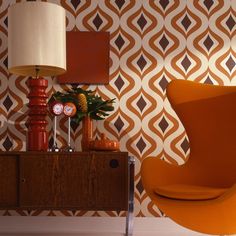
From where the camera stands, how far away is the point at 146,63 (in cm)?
386

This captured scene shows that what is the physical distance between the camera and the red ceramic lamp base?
3.28m

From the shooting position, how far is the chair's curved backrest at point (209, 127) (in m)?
3.10

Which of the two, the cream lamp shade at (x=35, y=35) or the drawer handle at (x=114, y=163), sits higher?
the cream lamp shade at (x=35, y=35)

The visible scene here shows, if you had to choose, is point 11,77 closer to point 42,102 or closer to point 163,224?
point 42,102

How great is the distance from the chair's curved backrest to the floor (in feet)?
2.76

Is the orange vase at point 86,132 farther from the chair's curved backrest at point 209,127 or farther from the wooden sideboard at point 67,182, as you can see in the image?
the chair's curved backrest at point 209,127

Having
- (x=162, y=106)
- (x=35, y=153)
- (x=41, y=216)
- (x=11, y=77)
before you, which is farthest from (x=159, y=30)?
(x=41, y=216)

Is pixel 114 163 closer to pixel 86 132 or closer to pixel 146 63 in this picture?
pixel 86 132

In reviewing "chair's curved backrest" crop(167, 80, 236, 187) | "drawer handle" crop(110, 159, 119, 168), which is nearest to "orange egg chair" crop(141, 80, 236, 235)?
"chair's curved backrest" crop(167, 80, 236, 187)

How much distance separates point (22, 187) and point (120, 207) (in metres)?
0.64

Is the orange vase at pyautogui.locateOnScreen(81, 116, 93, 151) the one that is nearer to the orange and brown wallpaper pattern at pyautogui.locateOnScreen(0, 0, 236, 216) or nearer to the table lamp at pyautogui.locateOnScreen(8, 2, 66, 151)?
the table lamp at pyautogui.locateOnScreen(8, 2, 66, 151)

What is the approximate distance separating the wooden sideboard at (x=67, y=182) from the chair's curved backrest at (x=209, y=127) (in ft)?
1.64

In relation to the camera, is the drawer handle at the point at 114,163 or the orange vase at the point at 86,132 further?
the orange vase at the point at 86,132

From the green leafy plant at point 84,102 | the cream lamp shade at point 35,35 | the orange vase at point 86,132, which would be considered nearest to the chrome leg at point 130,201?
the orange vase at point 86,132
